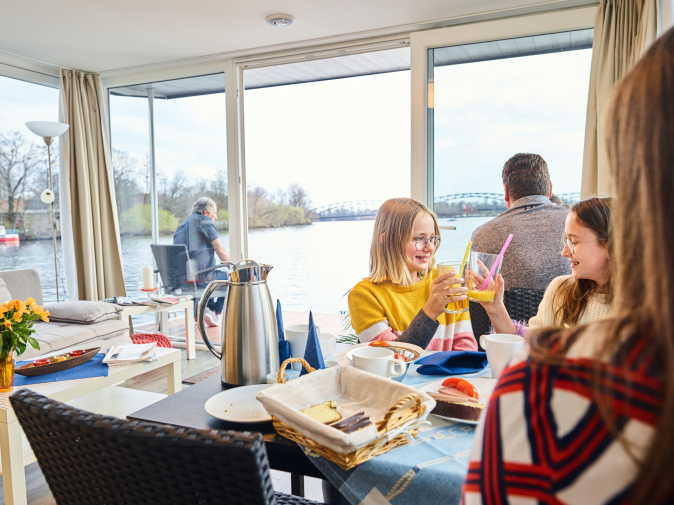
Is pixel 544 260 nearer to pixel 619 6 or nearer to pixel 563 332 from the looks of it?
pixel 619 6

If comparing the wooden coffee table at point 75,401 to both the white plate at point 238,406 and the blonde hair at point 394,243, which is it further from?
the blonde hair at point 394,243

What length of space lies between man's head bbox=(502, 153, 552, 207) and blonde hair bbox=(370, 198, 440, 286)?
2.58 ft

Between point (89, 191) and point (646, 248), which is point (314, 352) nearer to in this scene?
point (646, 248)

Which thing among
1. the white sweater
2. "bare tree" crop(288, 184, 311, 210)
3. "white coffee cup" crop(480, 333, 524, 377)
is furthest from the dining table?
"bare tree" crop(288, 184, 311, 210)

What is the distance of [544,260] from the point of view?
227cm

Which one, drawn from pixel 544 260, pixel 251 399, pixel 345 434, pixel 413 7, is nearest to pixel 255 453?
pixel 345 434

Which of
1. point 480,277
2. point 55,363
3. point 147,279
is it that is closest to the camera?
point 480,277

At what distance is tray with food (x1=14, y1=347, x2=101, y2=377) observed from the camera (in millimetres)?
2094

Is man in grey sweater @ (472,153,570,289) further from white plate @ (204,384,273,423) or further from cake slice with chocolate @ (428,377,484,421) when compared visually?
white plate @ (204,384,273,423)

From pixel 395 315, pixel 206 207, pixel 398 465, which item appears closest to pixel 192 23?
pixel 206 207

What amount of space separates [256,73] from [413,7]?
5.06 ft

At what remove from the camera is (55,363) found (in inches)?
83.7

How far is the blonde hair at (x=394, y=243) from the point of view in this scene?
6.15 feet

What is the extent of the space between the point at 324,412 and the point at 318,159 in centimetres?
398
